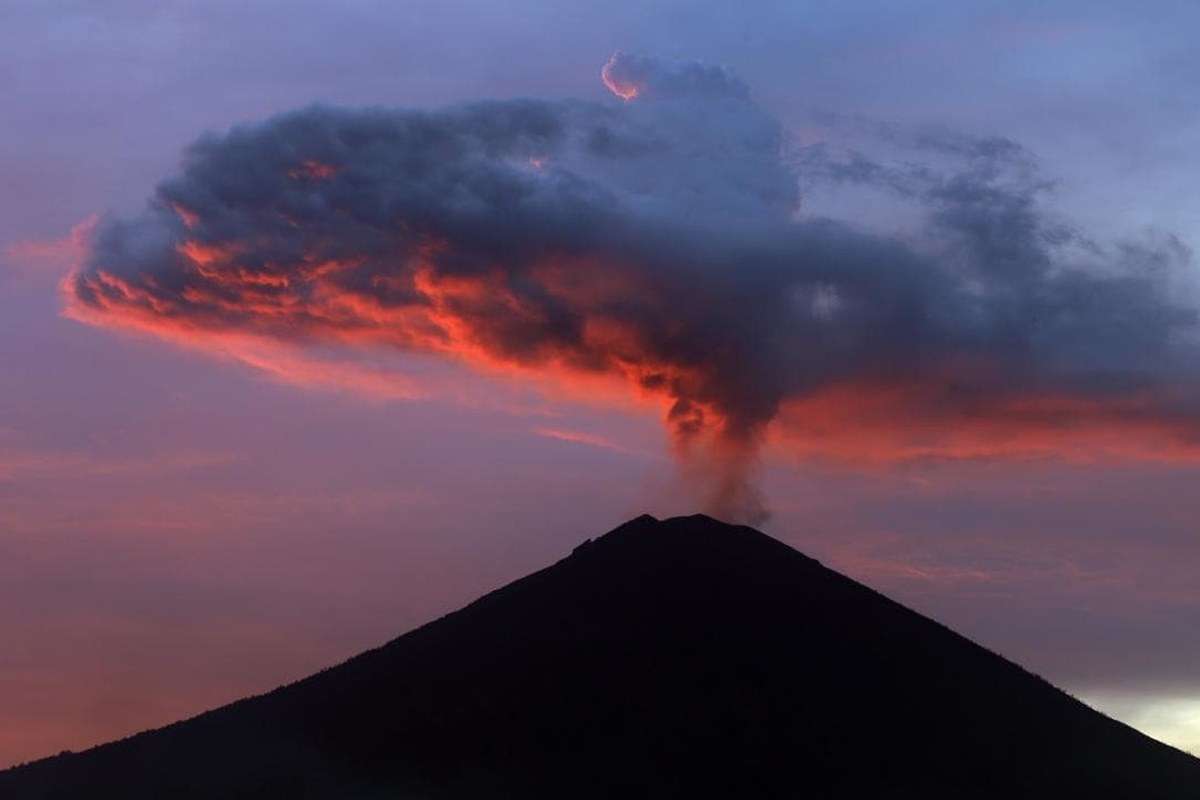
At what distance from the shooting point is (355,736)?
69312 mm

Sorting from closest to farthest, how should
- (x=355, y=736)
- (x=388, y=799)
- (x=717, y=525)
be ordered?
→ 1. (x=388, y=799)
2. (x=355, y=736)
3. (x=717, y=525)

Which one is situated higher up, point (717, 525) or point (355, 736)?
point (717, 525)

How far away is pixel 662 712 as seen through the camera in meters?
67.3

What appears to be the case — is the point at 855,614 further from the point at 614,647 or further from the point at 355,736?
the point at 355,736

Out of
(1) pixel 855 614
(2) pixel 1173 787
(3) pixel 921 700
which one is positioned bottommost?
(2) pixel 1173 787

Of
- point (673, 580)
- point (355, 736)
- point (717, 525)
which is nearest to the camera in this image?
point (355, 736)

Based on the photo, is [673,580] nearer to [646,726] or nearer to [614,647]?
[614,647]

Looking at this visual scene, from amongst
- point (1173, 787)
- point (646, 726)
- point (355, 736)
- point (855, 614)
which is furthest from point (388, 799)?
point (1173, 787)

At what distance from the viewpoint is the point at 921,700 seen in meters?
71.0

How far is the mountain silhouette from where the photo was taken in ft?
213

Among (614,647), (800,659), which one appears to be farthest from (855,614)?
(614,647)

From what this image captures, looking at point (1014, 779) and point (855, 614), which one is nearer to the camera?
point (1014, 779)

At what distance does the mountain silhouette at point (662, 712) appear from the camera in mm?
64875

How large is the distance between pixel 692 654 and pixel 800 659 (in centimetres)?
432
